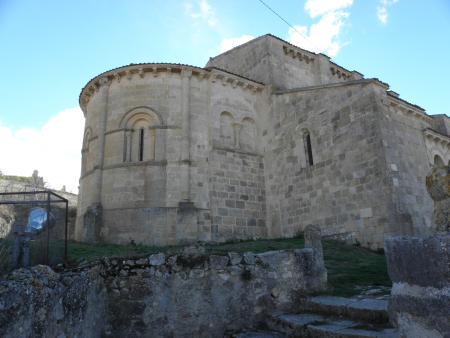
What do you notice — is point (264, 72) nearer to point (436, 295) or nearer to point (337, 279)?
point (337, 279)

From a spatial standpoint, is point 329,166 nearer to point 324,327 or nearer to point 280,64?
point 280,64

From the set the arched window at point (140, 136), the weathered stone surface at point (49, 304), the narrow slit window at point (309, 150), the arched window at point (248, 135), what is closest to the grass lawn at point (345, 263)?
the weathered stone surface at point (49, 304)

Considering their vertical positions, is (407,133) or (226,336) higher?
(407,133)

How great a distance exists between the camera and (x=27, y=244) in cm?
391

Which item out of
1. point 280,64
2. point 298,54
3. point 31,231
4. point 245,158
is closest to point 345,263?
point 31,231

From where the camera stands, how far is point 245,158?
1496 centimetres

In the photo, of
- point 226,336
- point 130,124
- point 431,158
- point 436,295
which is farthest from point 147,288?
point 431,158

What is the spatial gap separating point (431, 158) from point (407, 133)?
5.85 ft

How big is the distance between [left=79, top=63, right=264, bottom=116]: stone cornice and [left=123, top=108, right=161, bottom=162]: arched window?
5.39 ft

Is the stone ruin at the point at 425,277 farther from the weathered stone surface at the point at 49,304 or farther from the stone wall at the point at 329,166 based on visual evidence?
the stone wall at the point at 329,166

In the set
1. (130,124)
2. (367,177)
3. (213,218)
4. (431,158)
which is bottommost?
(213,218)

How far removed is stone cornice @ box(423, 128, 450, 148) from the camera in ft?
45.6

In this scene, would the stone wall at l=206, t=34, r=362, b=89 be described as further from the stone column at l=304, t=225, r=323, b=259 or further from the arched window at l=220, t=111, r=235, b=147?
the stone column at l=304, t=225, r=323, b=259

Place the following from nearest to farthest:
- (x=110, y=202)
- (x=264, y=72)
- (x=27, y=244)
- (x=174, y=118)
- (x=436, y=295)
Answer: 1. (x=436, y=295)
2. (x=27, y=244)
3. (x=110, y=202)
4. (x=174, y=118)
5. (x=264, y=72)
